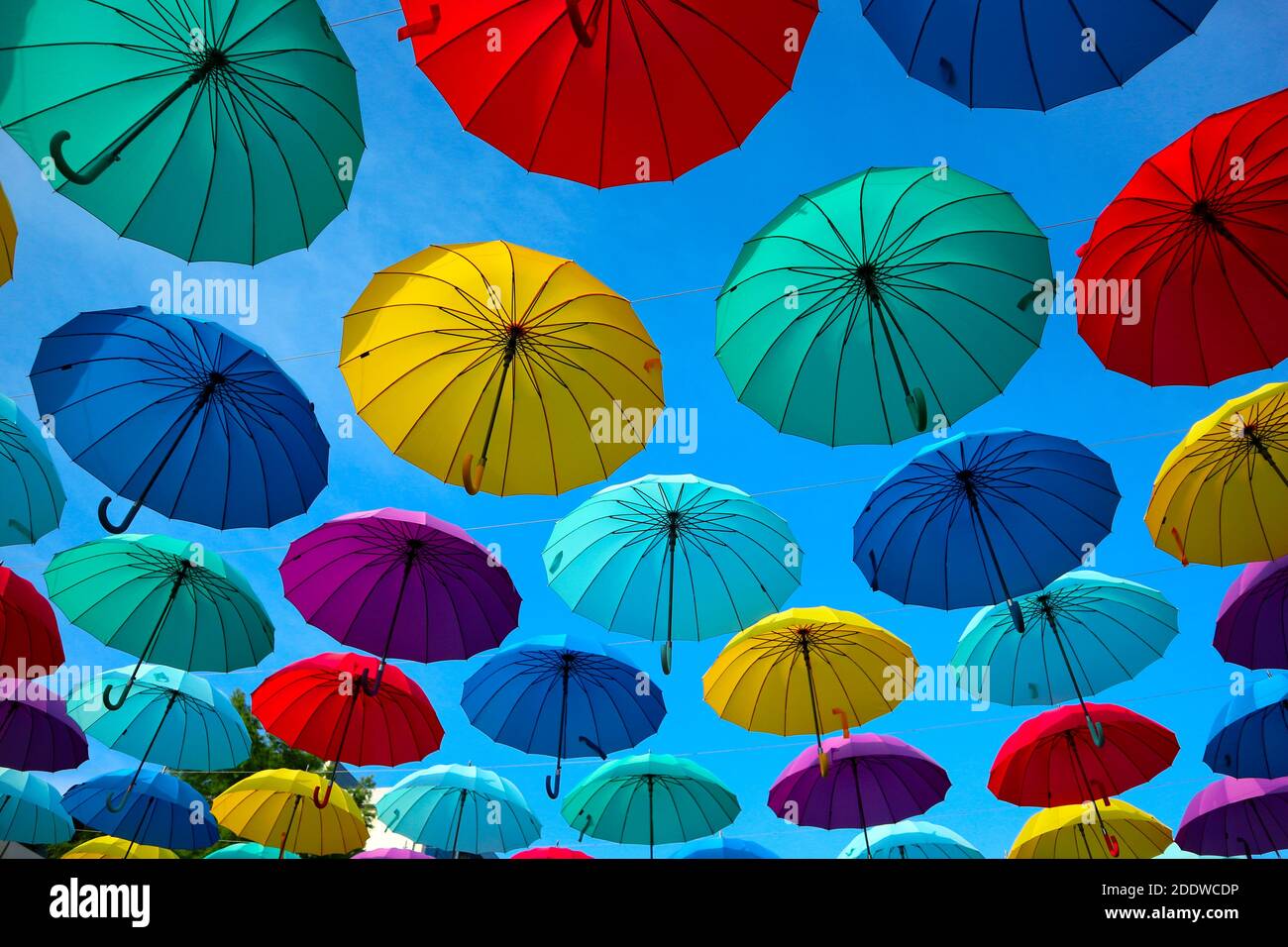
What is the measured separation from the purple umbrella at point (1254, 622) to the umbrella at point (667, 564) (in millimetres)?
4106

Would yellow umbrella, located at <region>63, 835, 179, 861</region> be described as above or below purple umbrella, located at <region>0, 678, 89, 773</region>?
below

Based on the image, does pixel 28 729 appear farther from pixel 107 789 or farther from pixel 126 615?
pixel 107 789

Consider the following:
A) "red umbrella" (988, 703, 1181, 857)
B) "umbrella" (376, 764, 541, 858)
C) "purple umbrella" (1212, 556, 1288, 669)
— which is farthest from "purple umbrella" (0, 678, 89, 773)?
"purple umbrella" (1212, 556, 1288, 669)

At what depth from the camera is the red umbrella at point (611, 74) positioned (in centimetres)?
440

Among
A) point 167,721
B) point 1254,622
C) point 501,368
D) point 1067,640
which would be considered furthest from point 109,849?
point 1254,622

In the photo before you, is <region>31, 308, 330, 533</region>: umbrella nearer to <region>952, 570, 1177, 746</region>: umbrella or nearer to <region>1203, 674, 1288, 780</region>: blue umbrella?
<region>952, 570, 1177, 746</region>: umbrella

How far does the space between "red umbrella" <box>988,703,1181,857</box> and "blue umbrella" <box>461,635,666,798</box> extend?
3.96 metres

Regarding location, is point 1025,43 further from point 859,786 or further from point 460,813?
point 460,813

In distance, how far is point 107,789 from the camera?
1151 cm

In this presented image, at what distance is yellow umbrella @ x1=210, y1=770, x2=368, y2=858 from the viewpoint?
10953mm

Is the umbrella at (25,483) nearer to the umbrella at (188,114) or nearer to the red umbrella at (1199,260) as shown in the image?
the umbrella at (188,114)

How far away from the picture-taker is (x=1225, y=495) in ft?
24.8
